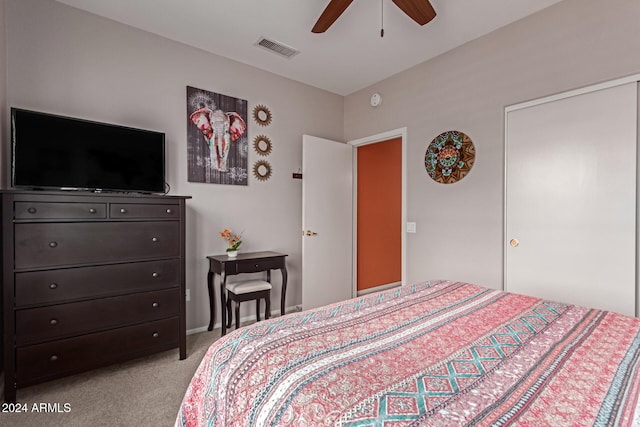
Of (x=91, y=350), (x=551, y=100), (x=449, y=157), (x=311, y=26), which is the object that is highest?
(x=311, y=26)

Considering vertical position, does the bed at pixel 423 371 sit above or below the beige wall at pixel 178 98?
below

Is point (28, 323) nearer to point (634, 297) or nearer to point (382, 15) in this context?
point (382, 15)

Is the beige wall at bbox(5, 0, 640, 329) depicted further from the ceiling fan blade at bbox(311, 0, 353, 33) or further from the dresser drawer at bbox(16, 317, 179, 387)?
the ceiling fan blade at bbox(311, 0, 353, 33)

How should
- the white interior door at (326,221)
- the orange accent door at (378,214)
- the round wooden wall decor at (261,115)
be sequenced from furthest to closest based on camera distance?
the orange accent door at (378,214), the white interior door at (326,221), the round wooden wall decor at (261,115)

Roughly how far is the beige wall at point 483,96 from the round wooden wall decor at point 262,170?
1.42 metres

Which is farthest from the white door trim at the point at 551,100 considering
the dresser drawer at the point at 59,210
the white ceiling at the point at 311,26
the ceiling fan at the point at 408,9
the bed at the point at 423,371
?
the dresser drawer at the point at 59,210

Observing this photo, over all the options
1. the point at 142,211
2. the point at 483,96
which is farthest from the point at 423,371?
the point at 483,96

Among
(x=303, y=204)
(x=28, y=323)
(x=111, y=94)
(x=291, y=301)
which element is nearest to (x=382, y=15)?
(x=303, y=204)

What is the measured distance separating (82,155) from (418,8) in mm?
2477

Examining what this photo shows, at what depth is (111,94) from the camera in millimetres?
2584

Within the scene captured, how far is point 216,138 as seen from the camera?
3.13 meters

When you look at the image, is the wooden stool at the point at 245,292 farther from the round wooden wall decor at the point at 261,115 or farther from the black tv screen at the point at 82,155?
the round wooden wall decor at the point at 261,115

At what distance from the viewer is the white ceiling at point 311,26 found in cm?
240

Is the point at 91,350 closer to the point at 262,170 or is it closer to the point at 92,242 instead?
the point at 92,242
